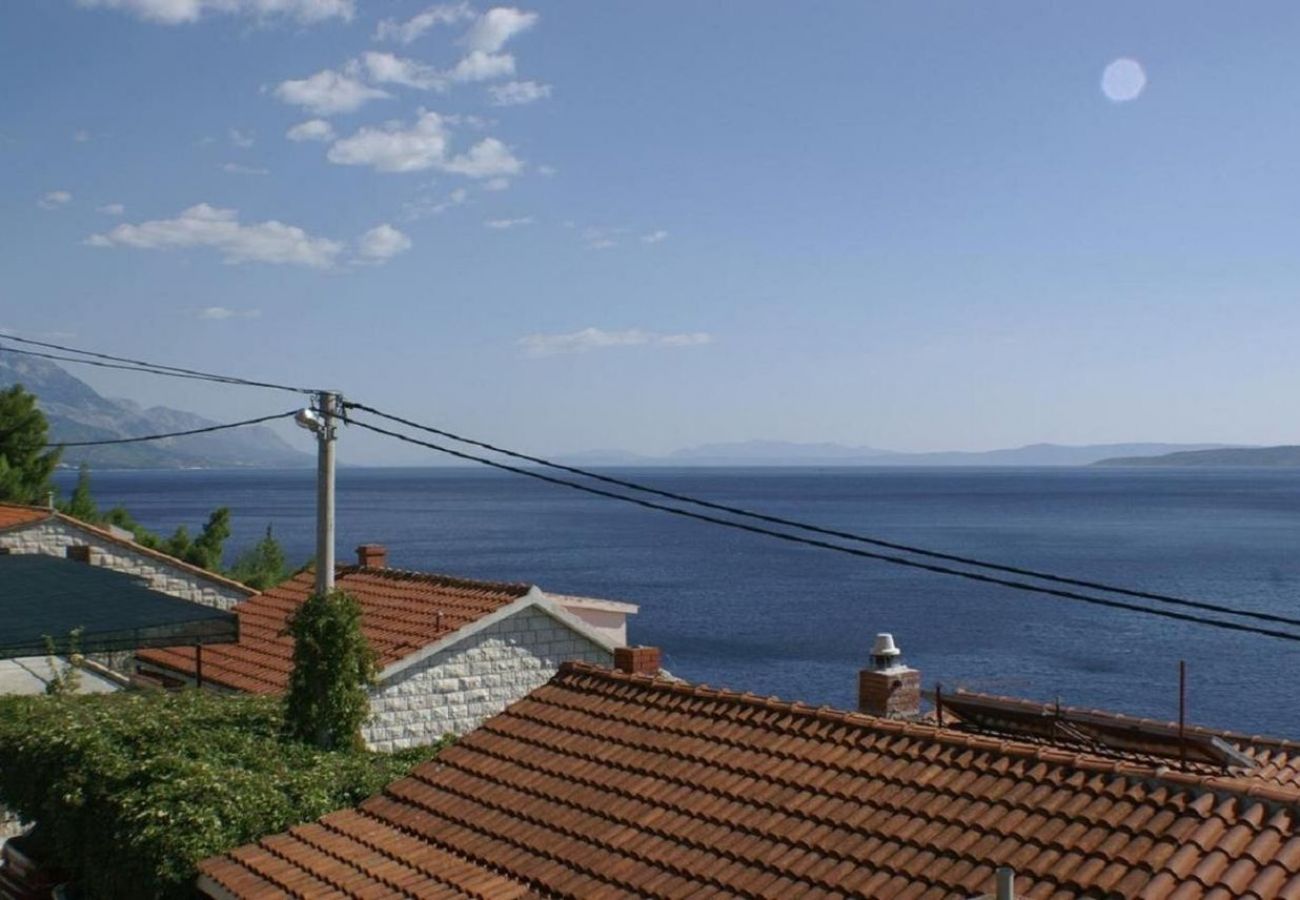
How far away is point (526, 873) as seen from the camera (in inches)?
388

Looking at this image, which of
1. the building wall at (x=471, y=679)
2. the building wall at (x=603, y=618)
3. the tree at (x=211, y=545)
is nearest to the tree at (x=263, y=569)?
the tree at (x=211, y=545)

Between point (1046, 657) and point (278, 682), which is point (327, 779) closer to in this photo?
point (278, 682)

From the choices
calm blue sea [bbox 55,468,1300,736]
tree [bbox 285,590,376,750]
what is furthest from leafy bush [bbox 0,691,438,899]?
calm blue sea [bbox 55,468,1300,736]

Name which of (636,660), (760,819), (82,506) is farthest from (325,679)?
(82,506)

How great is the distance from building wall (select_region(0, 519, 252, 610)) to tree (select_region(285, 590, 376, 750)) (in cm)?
1694

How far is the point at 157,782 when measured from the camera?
11.6m

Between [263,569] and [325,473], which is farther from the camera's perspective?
[263,569]

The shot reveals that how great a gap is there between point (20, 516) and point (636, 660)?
2349 cm

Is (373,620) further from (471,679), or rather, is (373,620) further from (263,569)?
(263,569)

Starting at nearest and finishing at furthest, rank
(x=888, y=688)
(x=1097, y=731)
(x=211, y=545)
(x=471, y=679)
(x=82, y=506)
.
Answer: (x=1097, y=731), (x=888, y=688), (x=471, y=679), (x=82, y=506), (x=211, y=545)

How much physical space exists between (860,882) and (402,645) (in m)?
11.3

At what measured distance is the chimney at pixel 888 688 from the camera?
1521 cm

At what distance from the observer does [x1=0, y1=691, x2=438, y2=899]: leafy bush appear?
11117mm

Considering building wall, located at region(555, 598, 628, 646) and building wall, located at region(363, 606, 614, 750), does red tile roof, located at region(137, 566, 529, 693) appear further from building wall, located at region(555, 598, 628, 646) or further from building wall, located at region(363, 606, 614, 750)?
building wall, located at region(555, 598, 628, 646)
